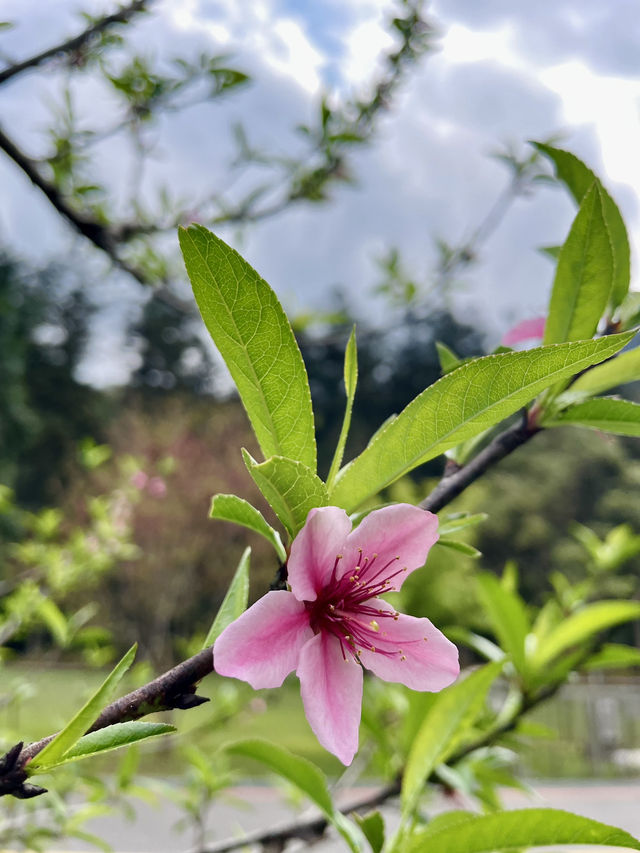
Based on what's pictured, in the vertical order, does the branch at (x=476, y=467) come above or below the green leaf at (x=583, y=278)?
below

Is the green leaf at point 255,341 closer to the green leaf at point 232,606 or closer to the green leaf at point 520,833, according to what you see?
the green leaf at point 232,606

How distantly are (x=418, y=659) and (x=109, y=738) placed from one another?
0.47ft

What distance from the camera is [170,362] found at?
19188 millimetres

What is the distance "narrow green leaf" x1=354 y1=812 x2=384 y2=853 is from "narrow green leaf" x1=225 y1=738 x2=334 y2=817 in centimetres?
5

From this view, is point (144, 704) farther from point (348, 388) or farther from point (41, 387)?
point (41, 387)

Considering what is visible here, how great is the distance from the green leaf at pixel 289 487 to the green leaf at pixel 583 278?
194 millimetres

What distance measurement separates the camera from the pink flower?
0.29 m

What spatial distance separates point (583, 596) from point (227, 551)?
11.0 meters

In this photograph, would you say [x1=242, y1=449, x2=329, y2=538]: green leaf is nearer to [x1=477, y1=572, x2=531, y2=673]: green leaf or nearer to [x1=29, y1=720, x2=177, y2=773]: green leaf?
[x1=29, y1=720, x2=177, y2=773]: green leaf

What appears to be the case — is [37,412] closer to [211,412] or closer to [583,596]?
[211,412]

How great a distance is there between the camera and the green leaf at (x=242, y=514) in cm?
31

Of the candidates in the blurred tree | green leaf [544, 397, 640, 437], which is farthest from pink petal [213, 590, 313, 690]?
the blurred tree

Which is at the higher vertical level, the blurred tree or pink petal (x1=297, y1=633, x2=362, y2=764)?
pink petal (x1=297, y1=633, x2=362, y2=764)

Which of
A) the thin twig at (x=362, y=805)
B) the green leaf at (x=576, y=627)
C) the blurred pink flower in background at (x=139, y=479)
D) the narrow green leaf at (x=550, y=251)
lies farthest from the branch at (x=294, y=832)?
the blurred pink flower in background at (x=139, y=479)
